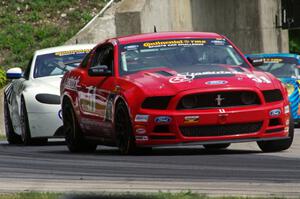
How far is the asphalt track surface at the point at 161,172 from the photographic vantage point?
33.1 ft

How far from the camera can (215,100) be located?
44.8 ft

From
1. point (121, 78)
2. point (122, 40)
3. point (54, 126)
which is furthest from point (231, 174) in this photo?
point (54, 126)

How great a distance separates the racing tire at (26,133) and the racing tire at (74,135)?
2388mm

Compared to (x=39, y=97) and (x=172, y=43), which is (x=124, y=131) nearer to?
(x=172, y=43)

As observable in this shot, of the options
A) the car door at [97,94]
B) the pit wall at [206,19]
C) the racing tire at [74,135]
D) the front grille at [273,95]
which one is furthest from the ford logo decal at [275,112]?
the pit wall at [206,19]

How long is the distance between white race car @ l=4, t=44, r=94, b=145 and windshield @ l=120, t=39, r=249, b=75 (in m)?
3.64

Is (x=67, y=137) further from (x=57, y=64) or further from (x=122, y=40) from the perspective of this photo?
(x=57, y=64)

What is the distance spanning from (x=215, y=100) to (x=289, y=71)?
37.7 feet

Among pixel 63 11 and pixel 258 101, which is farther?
pixel 63 11

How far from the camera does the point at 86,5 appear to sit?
36.9 m

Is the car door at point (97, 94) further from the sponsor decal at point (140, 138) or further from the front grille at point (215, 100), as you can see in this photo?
the front grille at point (215, 100)

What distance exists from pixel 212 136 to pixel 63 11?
2322cm

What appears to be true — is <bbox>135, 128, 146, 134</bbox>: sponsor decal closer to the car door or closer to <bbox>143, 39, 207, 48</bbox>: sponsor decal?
the car door

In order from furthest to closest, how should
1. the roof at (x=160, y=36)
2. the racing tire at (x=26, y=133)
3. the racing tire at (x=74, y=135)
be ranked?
the racing tire at (x=26, y=133), the racing tire at (x=74, y=135), the roof at (x=160, y=36)
